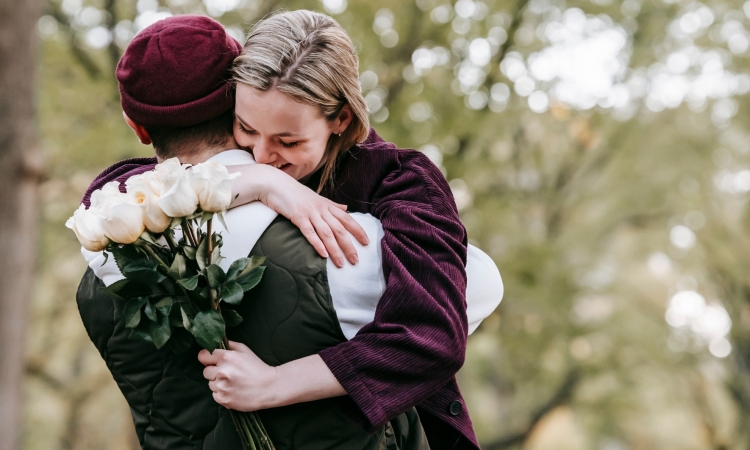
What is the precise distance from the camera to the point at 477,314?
5.82 feet

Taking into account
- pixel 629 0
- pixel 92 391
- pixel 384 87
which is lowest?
pixel 92 391

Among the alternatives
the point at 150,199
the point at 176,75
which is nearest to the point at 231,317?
the point at 150,199

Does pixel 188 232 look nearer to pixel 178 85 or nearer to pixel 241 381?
pixel 241 381

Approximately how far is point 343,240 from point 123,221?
430 mm

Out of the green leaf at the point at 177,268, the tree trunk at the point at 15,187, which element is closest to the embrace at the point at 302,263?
the green leaf at the point at 177,268

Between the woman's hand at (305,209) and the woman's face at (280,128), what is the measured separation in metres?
0.14

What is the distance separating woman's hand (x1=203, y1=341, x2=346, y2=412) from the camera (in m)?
1.47

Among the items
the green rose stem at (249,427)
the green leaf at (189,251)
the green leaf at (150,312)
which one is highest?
the green leaf at (189,251)

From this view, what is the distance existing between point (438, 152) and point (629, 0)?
314cm

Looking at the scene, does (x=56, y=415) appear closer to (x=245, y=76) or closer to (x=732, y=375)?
(x=732, y=375)

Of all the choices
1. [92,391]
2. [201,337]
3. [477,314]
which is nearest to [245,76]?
[201,337]

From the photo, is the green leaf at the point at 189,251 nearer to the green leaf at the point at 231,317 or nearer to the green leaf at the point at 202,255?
the green leaf at the point at 202,255

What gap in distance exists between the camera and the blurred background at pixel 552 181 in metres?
8.06

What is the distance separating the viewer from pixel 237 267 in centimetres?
147
